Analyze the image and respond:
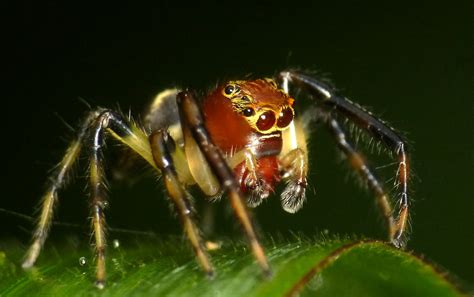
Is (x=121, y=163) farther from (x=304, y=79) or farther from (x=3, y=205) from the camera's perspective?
(x=3, y=205)

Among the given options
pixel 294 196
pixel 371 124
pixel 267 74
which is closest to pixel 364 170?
pixel 371 124

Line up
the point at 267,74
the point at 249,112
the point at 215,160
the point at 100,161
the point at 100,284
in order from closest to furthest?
the point at 100,284, the point at 215,160, the point at 100,161, the point at 249,112, the point at 267,74

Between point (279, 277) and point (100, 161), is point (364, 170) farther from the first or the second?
point (279, 277)

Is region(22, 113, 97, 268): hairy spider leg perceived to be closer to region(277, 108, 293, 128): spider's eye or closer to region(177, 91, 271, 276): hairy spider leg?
region(177, 91, 271, 276): hairy spider leg

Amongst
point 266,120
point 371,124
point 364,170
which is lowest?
point 364,170

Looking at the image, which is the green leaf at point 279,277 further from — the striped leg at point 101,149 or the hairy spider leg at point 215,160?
the striped leg at point 101,149

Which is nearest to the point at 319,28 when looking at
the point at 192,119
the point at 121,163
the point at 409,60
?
the point at 409,60
